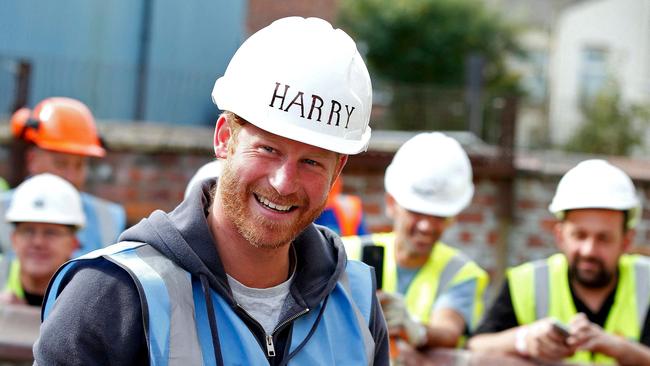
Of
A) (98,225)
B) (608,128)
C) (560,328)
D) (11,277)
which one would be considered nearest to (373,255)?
(560,328)

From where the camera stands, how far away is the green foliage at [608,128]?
1639cm

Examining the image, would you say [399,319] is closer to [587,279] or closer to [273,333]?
[587,279]

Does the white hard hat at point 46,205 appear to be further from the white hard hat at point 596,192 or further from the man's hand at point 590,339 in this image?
the man's hand at point 590,339

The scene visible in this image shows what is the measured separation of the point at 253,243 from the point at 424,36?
28479mm

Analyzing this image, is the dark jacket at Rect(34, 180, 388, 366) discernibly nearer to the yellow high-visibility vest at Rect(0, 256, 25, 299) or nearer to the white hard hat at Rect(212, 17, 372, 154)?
the white hard hat at Rect(212, 17, 372, 154)

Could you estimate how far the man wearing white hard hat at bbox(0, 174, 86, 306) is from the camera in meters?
4.99

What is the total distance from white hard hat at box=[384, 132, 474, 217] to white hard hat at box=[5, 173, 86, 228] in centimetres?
167

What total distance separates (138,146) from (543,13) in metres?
31.3

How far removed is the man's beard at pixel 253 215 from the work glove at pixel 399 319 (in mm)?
1655

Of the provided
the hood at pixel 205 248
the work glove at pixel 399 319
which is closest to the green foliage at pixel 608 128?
the work glove at pixel 399 319

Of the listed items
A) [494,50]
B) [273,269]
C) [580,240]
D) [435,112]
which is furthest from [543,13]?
[273,269]

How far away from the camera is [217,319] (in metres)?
2.34

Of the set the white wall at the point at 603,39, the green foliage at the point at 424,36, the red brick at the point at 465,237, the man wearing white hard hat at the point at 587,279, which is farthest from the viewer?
the green foliage at the point at 424,36

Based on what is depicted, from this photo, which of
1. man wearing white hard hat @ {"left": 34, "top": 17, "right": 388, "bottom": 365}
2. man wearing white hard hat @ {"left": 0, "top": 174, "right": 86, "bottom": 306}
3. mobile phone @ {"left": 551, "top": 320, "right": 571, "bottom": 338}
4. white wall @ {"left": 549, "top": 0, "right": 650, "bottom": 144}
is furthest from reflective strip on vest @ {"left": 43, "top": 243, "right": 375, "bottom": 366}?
white wall @ {"left": 549, "top": 0, "right": 650, "bottom": 144}
